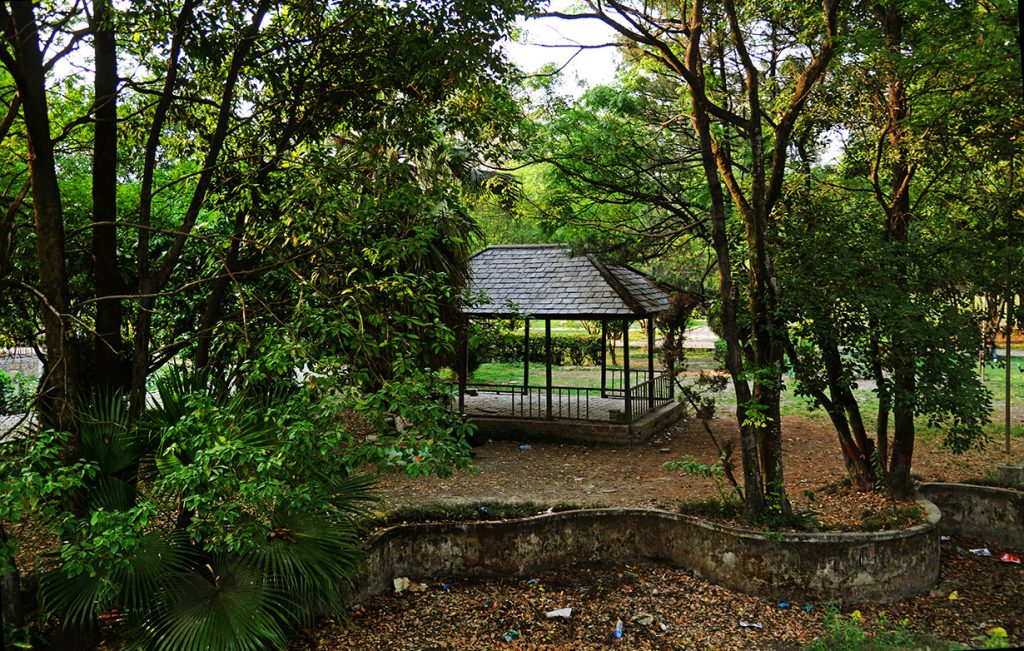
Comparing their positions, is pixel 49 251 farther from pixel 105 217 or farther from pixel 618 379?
pixel 618 379

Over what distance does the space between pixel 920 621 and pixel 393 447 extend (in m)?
5.37

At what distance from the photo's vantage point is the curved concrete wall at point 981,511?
328 inches

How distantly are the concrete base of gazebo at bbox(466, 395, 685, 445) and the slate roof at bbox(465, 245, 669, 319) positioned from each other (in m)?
2.17

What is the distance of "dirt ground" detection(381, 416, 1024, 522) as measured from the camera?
9.83 m

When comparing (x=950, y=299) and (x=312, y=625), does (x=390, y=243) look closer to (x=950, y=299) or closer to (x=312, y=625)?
(x=312, y=625)

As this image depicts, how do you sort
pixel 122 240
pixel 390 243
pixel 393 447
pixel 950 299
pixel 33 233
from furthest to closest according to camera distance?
pixel 950 299 → pixel 122 240 → pixel 33 233 → pixel 390 243 → pixel 393 447

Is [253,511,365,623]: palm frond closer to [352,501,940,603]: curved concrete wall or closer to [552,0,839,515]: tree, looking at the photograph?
[352,501,940,603]: curved concrete wall

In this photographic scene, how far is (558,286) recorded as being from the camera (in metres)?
14.6

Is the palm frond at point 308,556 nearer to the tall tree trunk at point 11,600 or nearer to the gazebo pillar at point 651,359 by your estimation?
the tall tree trunk at point 11,600

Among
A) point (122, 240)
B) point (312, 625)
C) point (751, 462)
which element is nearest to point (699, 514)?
point (751, 462)

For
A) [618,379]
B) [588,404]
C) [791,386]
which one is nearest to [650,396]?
[588,404]

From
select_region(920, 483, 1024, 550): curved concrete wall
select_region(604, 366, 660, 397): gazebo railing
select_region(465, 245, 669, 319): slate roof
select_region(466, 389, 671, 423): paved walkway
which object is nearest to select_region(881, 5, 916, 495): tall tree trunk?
select_region(920, 483, 1024, 550): curved concrete wall

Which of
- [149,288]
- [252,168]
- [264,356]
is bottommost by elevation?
[264,356]

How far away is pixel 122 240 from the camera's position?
7.27 meters
